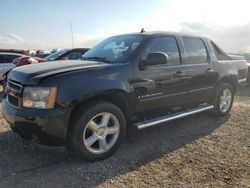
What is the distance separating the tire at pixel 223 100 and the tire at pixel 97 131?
288 cm

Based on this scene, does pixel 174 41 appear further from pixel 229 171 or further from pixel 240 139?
pixel 229 171

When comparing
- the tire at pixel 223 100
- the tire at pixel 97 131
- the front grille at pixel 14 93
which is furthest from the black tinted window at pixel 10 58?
the tire at pixel 97 131

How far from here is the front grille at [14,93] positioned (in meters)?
3.95

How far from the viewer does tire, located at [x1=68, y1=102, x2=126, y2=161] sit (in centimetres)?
394

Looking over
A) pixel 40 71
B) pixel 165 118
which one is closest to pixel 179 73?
pixel 165 118

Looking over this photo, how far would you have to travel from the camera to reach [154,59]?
15.1 ft

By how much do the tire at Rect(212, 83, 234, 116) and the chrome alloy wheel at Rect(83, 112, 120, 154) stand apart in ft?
9.73

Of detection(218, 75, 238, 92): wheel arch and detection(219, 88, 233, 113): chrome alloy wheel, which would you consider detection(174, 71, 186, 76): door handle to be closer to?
Answer: detection(218, 75, 238, 92): wheel arch

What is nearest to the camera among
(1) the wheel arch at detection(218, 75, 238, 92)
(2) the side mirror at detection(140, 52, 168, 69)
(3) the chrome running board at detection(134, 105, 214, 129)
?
(2) the side mirror at detection(140, 52, 168, 69)

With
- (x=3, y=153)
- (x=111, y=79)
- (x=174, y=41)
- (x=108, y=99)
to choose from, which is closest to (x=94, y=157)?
(x=108, y=99)

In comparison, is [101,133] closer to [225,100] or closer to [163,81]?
[163,81]

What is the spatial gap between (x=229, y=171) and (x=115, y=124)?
66.2 inches

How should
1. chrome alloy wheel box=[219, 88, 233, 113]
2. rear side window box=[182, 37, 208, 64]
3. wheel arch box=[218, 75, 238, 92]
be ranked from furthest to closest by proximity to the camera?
chrome alloy wheel box=[219, 88, 233, 113], wheel arch box=[218, 75, 238, 92], rear side window box=[182, 37, 208, 64]

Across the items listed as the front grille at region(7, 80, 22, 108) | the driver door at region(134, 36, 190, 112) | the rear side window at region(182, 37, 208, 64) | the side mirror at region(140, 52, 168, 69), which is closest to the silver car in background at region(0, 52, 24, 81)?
the front grille at region(7, 80, 22, 108)
